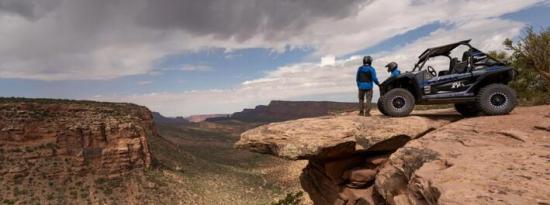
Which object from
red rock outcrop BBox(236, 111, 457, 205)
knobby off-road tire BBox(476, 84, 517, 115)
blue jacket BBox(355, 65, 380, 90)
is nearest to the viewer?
knobby off-road tire BBox(476, 84, 517, 115)

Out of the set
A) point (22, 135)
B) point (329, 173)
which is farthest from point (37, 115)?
point (329, 173)

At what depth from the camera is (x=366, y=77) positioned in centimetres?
1339

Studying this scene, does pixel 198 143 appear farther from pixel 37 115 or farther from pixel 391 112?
pixel 391 112

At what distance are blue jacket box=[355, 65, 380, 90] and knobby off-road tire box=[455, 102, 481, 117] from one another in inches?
117

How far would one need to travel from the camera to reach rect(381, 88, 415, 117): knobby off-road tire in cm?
1257

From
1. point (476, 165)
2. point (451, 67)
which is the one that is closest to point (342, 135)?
point (451, 67)

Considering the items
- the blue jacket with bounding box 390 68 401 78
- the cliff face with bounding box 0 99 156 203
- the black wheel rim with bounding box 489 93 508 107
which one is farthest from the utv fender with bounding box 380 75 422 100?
the cliff face with bounding box 0 99 156 203

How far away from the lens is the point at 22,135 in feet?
160

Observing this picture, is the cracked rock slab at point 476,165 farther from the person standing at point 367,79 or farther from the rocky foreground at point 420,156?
the person standing at point 367,79

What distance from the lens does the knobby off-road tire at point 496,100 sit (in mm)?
11797

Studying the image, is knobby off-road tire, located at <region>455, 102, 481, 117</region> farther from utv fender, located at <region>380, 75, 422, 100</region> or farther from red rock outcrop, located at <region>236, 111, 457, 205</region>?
utv fender, located at <region>380, 75, 422, 100</region>

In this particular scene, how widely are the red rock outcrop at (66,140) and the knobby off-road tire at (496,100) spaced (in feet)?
158

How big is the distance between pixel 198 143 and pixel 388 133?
9200 cm

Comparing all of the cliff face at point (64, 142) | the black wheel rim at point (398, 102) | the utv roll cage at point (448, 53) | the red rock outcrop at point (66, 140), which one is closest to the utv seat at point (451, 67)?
the utv roll cage at point (448, 53)
